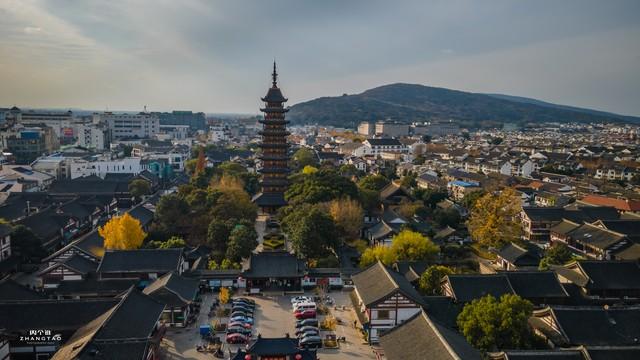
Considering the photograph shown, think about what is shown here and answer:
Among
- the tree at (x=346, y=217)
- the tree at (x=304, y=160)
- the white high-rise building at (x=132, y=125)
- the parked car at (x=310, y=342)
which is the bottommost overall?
the parked car at (x=310, y=342)

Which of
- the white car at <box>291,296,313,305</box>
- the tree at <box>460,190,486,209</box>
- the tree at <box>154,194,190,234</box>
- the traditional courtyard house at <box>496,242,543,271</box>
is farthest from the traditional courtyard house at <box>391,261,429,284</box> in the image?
the tree at <box>460,190,486,209</box>

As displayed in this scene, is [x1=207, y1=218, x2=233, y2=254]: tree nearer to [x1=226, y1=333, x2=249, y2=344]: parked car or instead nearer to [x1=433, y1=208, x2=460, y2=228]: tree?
[x1=226, y1=333, x2=249, y2=344]: parked car

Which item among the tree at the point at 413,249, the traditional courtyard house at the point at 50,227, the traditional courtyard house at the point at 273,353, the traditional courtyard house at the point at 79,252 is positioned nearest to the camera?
the traditional courtyard house at the point at 273,353

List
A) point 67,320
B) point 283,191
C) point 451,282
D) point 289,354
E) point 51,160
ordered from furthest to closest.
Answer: point 51,160 → point 283,191 → point 451,282 → point 67,320 → point 289,354

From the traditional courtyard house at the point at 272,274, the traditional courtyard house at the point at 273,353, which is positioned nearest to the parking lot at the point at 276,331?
the traditional courtyard house at the point at 272,274

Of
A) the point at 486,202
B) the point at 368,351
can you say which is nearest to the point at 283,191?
the point at 486,202

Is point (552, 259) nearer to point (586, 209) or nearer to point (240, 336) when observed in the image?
point (586, 209)

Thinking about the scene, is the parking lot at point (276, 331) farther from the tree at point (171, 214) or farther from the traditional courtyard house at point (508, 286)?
the tree at point (171, 214)
